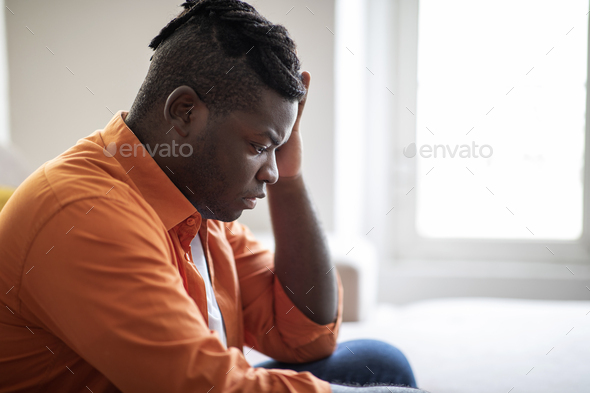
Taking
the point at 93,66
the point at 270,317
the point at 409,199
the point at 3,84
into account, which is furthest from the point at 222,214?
the point at 409,199

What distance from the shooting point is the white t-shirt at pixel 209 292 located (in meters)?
0.75

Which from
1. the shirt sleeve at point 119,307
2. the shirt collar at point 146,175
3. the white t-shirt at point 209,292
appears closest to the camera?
the shirt sleeve at point 119,307

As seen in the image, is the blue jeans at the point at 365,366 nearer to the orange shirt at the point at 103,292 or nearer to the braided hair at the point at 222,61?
the orange shirt at the point at 103,292

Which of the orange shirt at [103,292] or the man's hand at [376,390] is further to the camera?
the man's hand at [376,390]

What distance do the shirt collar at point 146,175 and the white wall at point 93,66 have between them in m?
0.98

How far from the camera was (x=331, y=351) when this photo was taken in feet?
2.97

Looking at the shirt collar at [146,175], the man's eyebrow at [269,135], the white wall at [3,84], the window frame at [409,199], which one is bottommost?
the window frame at [409,199]

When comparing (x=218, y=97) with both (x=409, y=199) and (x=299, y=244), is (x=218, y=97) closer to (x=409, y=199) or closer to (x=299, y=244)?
(x=299, y=244)

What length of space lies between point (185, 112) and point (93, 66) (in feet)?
3.80

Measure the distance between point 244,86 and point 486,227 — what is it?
5.41 feet

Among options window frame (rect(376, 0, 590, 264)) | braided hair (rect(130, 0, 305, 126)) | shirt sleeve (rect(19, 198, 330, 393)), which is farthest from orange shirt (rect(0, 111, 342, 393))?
window frame (rect(376, 0, 590, 264))

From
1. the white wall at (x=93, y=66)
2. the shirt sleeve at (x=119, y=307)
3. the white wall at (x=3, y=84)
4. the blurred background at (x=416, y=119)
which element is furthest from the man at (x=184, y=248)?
the white wall at (x=3, y=84)

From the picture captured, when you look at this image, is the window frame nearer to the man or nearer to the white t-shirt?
the man

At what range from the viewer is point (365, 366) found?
0.85 metres
